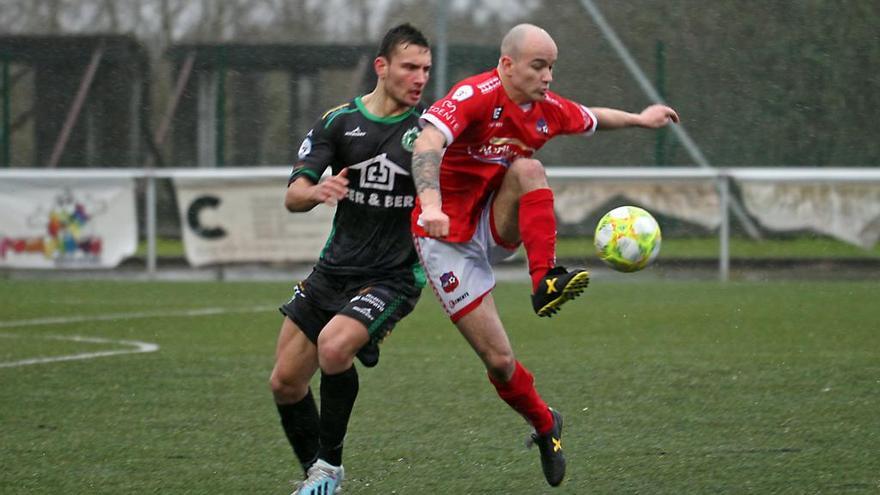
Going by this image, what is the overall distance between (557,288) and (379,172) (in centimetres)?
76

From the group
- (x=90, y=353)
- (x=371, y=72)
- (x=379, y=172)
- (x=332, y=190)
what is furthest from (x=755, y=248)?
(x=332, y=190)

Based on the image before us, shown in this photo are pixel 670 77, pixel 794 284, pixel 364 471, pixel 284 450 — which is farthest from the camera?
pixel 670 77

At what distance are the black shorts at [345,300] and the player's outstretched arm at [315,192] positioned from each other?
1.01 feet

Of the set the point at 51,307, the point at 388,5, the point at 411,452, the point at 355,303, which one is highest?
the point at 388,5

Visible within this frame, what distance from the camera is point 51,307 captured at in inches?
466

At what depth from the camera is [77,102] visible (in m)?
18.9

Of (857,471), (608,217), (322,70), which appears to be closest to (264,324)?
(608,217)

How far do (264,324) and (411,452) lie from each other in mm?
5009

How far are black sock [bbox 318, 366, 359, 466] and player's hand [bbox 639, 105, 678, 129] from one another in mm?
1594

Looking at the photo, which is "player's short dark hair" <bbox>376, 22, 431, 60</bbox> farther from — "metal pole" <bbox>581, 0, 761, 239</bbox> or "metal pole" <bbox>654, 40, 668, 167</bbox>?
"metal pole" <bbox>654, 40, 668, 167</bbox>

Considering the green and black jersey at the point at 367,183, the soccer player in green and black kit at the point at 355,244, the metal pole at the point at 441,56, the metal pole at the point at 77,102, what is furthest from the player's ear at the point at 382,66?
the metal pole at the point at 77,102

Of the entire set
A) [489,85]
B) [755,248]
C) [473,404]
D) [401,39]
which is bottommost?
[755,248]

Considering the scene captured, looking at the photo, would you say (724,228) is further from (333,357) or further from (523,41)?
(333,357)

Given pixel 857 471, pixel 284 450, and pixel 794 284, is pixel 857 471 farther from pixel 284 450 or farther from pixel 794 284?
pixel 794 284
